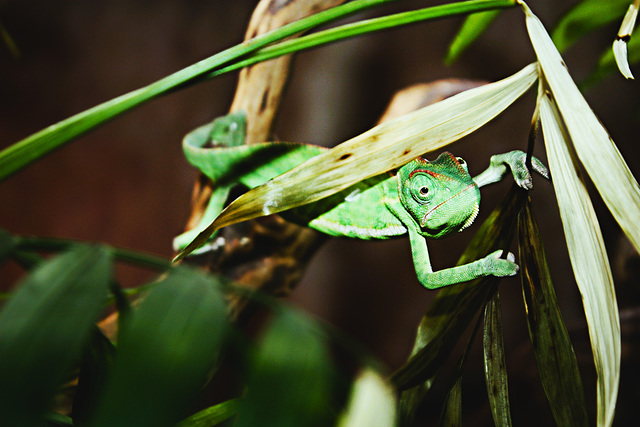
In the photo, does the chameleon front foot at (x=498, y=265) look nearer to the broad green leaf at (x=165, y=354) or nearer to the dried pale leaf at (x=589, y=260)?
the dried pale leaf at (x=589, y=260)

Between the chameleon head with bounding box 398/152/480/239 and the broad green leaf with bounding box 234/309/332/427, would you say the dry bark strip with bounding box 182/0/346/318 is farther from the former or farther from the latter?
the broad green leaf with bounding box 234/309/332/427

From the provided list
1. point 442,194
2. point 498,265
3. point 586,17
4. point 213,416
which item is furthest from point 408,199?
point 586,17

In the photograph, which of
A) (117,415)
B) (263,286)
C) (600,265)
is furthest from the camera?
(263,286)

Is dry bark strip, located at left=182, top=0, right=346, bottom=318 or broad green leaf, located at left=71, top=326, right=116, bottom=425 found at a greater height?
dry bark strip, located at left=182, top=0, right=346, bottom=318

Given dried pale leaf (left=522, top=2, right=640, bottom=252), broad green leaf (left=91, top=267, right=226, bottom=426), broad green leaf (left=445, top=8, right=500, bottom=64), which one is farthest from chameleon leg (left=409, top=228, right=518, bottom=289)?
broad green leaf (left=445, top=8, right=500, bottom=64)

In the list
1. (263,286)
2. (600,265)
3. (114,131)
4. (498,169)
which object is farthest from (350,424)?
(114,131)

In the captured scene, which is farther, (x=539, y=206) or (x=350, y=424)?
(x=539, y=206)

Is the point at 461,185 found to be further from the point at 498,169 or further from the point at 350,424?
the point at 350,424
